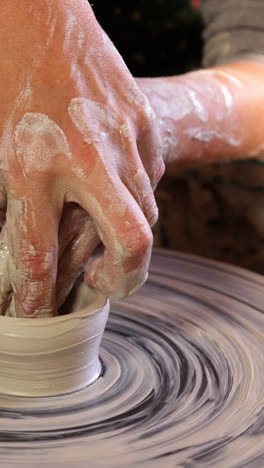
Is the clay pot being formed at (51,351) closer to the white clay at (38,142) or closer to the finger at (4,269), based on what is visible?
the finger at (4,269)

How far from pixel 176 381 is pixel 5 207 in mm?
375

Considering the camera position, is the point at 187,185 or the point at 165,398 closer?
the point at 165,398

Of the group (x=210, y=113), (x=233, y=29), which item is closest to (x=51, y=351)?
(x=210, y=113)

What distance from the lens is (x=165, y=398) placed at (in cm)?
105

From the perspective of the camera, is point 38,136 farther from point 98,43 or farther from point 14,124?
point 98,43

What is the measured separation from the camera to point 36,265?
0.98 meters

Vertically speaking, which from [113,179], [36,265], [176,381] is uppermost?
[113,179]

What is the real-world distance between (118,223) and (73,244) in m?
0.16

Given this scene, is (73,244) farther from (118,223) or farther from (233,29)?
(233,29)

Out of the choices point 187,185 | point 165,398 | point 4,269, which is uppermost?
point 4,269

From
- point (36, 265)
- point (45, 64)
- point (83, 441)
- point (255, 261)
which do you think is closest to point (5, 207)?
point (36, 265)

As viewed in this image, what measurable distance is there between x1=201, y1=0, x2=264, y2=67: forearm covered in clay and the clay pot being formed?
3.85ft

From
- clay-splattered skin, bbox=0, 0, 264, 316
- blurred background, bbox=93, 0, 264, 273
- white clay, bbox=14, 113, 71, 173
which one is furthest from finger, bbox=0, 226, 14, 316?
blurred background, bbox=93, 0, 264, 273

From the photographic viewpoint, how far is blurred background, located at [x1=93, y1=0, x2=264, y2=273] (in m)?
2.07
